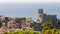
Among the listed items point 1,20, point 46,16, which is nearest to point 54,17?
point 46,16

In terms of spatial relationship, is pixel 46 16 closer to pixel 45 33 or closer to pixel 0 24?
pixel 0 24

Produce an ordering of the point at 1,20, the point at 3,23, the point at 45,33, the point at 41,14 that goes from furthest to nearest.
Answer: the point at 41,14, the point at 1,20, the point at 3,23, the point at 45,33

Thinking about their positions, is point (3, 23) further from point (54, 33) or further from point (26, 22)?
point (54, 33)

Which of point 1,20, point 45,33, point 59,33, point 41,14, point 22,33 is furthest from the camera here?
point 41,14

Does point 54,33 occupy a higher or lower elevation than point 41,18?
higher

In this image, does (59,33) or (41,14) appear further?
(41,14)

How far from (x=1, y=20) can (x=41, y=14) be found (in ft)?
27.0

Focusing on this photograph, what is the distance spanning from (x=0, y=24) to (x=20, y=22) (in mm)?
3272

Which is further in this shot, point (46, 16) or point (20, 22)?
point (46, 16)

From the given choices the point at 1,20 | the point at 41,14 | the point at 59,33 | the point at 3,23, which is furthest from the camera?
the point at 41,14

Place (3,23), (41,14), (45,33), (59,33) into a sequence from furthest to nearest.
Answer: (41,14), (3,23), (45,33), (59,33)

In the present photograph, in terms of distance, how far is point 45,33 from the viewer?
49.8 ft

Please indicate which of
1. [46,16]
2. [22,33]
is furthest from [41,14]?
[22,33]

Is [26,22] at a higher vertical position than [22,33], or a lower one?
lower
